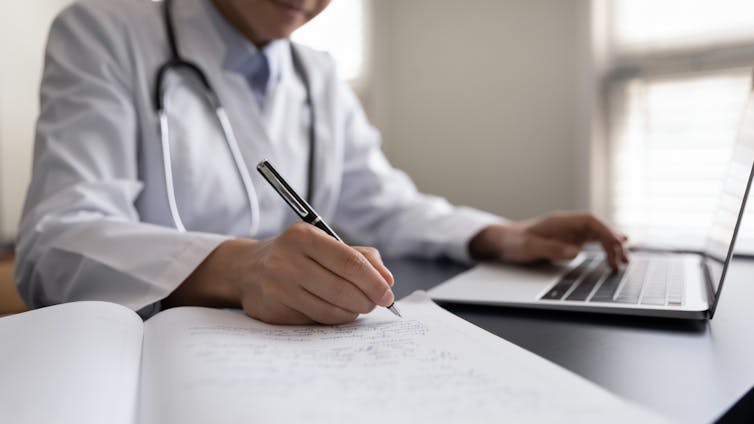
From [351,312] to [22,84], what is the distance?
1760mm

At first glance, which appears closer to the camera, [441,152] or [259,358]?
[259,358]

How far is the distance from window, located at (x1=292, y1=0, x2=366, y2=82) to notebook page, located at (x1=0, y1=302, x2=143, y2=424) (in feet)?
6.39

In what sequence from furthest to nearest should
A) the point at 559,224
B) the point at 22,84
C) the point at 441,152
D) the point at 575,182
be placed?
1. the point at 441,152
2. the point at 575,182
3. the point at 22,84
4. the point at 559,224

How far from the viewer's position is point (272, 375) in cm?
37

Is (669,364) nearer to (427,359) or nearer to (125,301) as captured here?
(427,359)

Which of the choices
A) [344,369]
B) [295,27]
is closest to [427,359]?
[344,369]

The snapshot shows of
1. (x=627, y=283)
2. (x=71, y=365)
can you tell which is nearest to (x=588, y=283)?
(x=627, y=283)

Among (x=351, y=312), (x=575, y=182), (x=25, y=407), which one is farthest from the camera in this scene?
(x=575, y=182)

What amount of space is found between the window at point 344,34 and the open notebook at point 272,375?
1.96 metres

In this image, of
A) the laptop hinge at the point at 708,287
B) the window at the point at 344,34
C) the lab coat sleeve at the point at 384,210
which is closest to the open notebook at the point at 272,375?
the laptop hinge at the point at 708,287

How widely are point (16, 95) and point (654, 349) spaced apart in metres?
1.92

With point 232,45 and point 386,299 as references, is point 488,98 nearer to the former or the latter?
point 232,45

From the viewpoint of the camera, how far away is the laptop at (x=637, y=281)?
0.56 m

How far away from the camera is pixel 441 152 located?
2.25 metres
